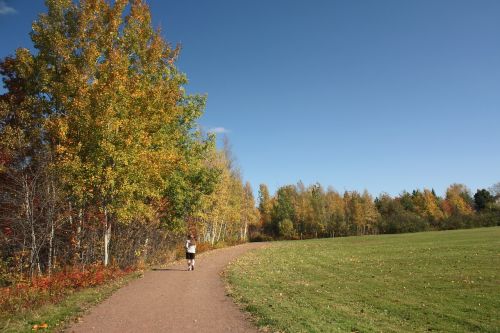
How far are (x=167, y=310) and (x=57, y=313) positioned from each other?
3210mm

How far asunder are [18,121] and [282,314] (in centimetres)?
1798

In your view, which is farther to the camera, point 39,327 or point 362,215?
point 362,215

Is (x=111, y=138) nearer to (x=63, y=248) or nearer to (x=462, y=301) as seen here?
(x=63, y=248)

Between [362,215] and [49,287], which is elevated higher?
[362,215]

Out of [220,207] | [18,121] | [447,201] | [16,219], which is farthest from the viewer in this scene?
[447,201]

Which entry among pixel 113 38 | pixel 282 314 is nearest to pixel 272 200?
pixel 113 38

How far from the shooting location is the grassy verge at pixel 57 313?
1059 centimetres

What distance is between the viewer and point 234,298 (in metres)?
14.0

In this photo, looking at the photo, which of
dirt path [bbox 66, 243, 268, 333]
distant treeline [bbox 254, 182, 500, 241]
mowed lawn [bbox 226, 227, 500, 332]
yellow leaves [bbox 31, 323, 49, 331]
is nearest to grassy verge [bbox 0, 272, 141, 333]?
yellow leaves [bbox 31, 323, 49, 331]

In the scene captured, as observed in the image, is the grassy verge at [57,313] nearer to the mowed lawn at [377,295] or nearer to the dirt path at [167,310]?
the dirt path at [167,310]

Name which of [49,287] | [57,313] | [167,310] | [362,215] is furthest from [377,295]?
[362,215]

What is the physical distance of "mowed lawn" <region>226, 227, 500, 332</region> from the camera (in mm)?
A: 11891

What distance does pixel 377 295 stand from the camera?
17.0 meters

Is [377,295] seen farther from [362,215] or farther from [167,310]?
[362,215]
